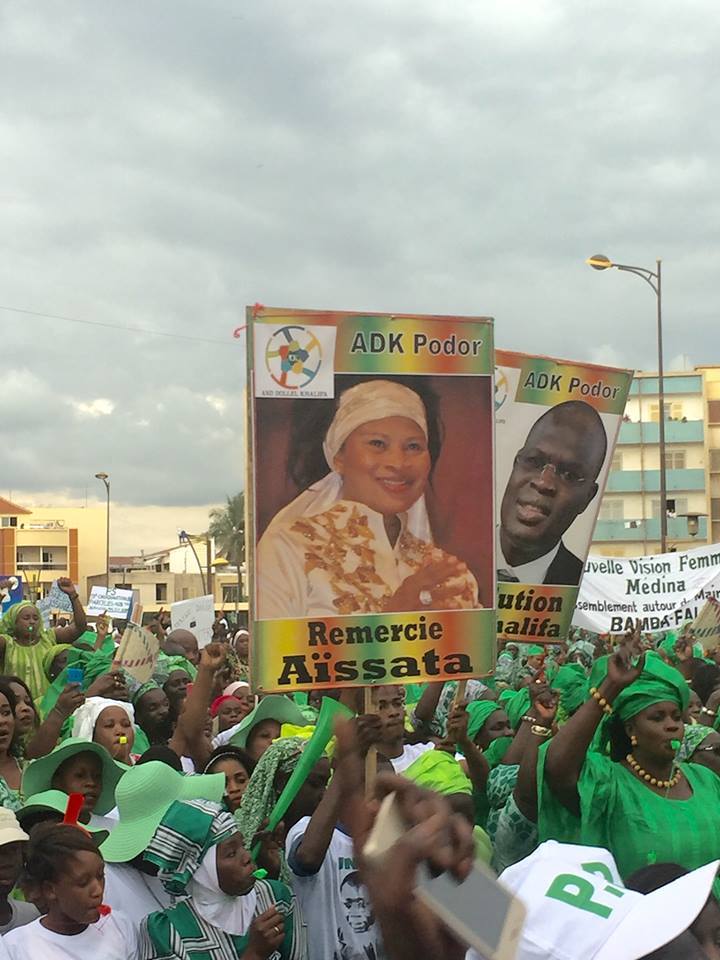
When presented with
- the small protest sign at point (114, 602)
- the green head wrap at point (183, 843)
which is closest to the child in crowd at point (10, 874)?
the green head wrap at point (183, 843)

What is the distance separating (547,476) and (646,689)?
2723mm

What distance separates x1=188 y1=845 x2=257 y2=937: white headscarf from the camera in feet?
12.4

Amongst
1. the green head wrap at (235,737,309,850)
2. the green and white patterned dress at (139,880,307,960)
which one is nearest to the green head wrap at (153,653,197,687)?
the green head wrap at (235,737,309,850)

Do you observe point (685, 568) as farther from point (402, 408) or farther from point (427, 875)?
point (427, 875)

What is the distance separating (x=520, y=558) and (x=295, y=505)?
2104 millimetres

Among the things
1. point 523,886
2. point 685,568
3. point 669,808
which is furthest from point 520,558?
point 685,568

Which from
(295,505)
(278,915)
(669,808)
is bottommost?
(278,915)

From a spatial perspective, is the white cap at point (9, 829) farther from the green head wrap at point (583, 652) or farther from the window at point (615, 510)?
the window at point (615, 510)

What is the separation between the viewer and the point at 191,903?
3.80 meters

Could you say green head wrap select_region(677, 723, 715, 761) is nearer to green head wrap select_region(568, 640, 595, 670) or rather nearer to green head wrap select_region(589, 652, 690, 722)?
green head wrap select_region(589, 652, 690, 722)

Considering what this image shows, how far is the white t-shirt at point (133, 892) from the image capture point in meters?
3.94

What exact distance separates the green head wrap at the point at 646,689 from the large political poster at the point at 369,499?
3.60 ft

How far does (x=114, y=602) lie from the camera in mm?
17578

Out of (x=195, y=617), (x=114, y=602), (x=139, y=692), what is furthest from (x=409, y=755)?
(x=114, y=602)
